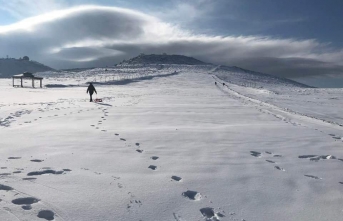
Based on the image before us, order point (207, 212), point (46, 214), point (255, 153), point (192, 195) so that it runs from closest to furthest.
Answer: point (46, 214)
point (207, 212)
point (192, 195)
point (255, 153)

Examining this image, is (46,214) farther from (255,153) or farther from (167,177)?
(255,153)

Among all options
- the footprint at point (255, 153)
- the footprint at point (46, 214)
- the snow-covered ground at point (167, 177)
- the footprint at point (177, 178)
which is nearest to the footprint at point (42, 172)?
the snow-covered ground at point (167, 177)

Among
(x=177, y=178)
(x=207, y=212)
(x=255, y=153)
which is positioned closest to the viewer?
(x=207, y=212)

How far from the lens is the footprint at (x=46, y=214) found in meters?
3.83

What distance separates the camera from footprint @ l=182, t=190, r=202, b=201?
4.59 m

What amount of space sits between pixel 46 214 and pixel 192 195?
6.82 ft

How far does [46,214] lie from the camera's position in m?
3.90

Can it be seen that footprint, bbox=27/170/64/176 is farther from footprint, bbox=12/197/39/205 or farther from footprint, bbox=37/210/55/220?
footprint, bbox=37/210/55/220

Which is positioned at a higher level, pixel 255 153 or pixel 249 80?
pixel 249 80

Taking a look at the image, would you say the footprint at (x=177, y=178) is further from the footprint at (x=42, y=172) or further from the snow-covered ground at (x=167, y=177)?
the footprint at (x=42, y=172)

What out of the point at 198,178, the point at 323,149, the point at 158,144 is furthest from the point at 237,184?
the point at 323,149

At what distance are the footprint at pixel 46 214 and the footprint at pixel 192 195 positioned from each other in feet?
6.21

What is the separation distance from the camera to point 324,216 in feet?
13.8

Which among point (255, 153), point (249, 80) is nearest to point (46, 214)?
point (255, 153)
